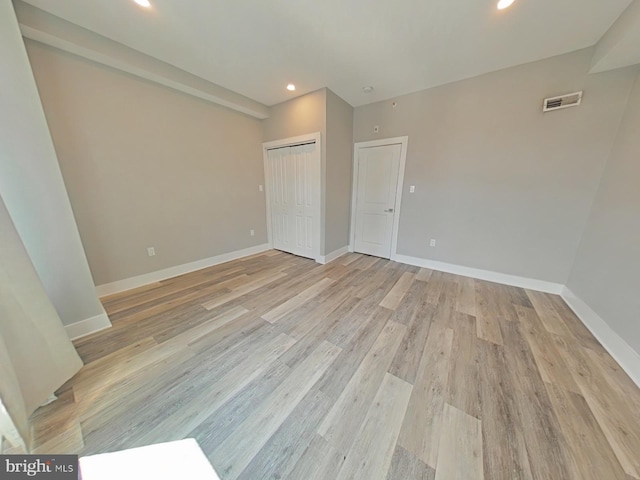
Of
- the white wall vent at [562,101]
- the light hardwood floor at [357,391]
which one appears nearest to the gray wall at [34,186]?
the light hardwood floor at [357,391]

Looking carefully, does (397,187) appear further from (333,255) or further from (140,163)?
(140,163)

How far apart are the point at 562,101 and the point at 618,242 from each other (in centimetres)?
156

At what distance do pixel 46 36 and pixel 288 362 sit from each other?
3.47 meters

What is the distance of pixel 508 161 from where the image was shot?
2.60 metres

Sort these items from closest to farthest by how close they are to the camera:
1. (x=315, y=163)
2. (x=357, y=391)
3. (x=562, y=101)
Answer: (x=357, y=391)
(x=562, y=101)
(x=315, y=163)

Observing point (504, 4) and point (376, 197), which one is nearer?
point (504, 4)

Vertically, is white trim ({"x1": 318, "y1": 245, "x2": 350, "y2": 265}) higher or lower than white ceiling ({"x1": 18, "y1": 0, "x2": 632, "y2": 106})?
lower

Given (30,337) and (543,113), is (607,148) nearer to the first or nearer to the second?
(543,113)

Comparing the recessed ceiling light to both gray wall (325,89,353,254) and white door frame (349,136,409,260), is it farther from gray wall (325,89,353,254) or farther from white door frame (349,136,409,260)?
gray wall (325,89,353,254)

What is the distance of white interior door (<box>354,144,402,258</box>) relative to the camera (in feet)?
11.3

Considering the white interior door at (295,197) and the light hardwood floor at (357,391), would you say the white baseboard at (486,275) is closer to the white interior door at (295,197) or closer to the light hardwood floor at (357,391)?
the light hardwood floor at (357,391)

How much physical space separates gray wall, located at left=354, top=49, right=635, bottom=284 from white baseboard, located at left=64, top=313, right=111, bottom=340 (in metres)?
3.93

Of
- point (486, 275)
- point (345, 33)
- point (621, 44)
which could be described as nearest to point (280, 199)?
point (345, 33)

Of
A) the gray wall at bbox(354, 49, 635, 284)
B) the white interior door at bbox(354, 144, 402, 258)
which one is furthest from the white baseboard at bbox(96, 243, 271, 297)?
the gray wall at bbox(354, 49, 635, 284)
